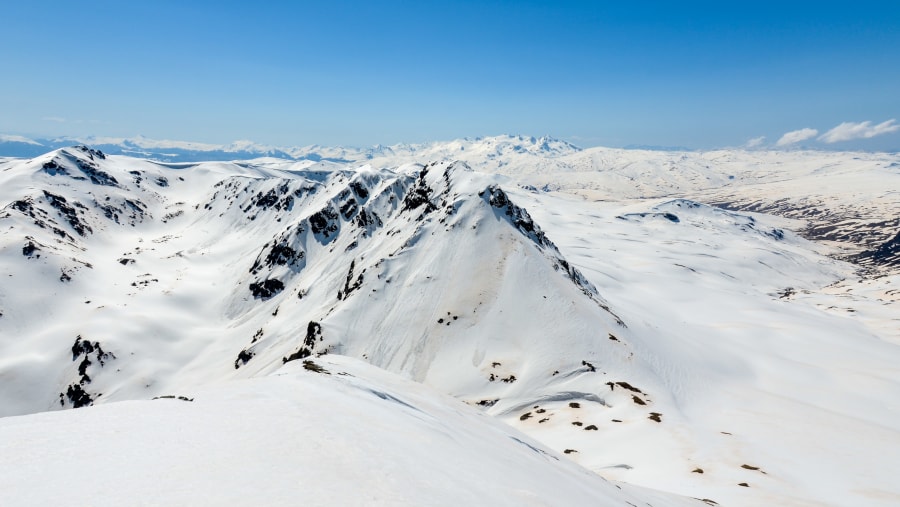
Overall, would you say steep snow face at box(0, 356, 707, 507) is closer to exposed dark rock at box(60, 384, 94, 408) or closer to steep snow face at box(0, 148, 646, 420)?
steep snow face at box(0, 148, 646, 420)

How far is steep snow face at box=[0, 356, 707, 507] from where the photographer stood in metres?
11.4

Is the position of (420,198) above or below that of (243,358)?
above

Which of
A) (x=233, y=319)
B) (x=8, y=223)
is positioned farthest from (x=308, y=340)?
(x=8, y=223)

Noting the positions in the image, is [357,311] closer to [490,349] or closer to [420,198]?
[490,349]

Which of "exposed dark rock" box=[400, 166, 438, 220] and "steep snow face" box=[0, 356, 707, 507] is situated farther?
"exposed dark rock" box=[400, 166, 438, 220]

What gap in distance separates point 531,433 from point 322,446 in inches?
1668

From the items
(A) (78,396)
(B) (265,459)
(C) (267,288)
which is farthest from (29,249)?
(B) (265,459)

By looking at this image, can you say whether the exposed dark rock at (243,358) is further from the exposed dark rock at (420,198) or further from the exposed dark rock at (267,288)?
the exposed dark rock at (420,198)

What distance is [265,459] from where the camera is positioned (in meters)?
13.8

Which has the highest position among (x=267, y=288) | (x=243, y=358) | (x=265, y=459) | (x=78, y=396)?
(x=265, y=459)

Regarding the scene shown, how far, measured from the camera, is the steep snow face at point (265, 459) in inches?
447

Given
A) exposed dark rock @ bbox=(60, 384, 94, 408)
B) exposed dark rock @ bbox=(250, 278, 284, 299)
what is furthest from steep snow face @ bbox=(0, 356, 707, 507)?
exposed dark rock @ bbox=(250, 278, 284, 299)

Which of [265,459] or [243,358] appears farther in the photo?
[243,358]

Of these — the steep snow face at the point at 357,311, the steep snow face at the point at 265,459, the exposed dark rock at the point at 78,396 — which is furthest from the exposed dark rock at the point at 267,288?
the steep snow face at the point at 265,459
